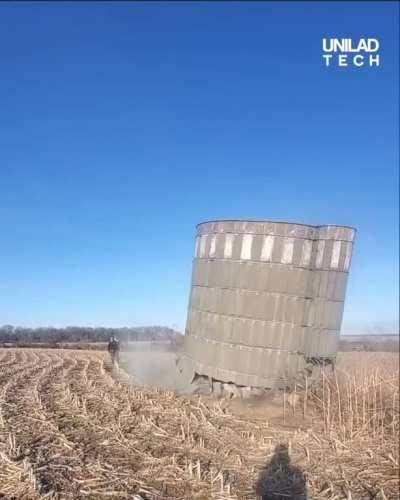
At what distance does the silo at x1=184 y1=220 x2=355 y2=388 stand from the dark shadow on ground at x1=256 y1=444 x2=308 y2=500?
6.06m

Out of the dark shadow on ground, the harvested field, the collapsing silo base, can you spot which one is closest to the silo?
the collapsing silo base

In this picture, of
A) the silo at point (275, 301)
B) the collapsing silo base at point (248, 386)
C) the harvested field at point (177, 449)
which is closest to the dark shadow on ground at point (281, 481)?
the harvested field at point (177, 449)

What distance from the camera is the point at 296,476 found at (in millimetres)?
8078

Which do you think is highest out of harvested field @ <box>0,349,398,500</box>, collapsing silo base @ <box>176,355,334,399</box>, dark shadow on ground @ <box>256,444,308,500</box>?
collapsing silo base @ <box>176,355,334,399</box>

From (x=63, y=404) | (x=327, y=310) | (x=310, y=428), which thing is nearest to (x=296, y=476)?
(x=310, y=428)

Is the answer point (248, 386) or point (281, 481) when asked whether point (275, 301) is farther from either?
point (281, 481)

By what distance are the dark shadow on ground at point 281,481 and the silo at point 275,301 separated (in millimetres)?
6058

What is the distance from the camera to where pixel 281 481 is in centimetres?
788

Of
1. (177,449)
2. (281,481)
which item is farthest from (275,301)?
(281,481)

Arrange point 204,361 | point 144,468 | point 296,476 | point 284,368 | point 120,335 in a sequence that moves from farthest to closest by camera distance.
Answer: point 120,335 < point 204,361 < point 284,368 < point 296,476 < point 144,468

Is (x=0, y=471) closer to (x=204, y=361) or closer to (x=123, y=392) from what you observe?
(x=123, y=392)

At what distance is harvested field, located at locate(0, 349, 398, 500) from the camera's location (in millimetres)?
6799

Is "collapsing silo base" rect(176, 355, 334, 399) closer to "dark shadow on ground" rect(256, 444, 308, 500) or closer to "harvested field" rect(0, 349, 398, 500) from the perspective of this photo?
"harvested field" rect(0, 349, 398, 500)

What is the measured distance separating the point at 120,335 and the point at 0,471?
50.0 meters
